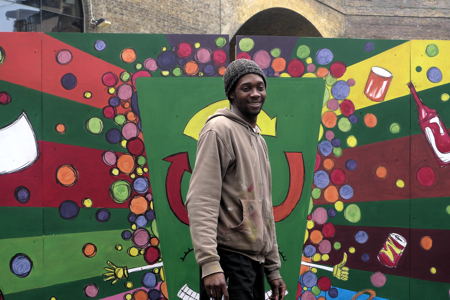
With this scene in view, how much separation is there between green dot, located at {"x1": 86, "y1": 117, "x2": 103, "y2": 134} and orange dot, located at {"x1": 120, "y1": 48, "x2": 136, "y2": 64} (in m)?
0.48

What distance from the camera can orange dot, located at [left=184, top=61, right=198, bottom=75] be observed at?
4.08m

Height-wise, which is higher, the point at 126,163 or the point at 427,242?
the point at 126,163

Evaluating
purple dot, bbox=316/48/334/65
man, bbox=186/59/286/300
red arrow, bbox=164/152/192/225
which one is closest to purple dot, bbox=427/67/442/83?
purple dot, bbox=316/48/334/65

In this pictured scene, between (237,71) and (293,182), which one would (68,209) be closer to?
(293,182)

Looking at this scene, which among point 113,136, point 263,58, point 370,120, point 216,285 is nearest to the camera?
point 216,285

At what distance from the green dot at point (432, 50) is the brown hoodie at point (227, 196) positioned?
2225 millimetres

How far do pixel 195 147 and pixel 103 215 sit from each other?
32.7 inches

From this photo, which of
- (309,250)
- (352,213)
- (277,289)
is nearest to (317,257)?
(309,250)

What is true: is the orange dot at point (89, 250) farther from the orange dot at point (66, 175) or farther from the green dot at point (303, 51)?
the green dot at point (303, 51)

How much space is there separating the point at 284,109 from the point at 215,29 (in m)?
10.9

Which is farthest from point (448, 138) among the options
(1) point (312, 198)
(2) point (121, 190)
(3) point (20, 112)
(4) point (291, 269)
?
(3) point (20, 112)

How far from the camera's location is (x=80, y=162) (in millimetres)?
3990

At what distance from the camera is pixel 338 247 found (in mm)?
4180

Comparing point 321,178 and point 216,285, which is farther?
point 321,178
